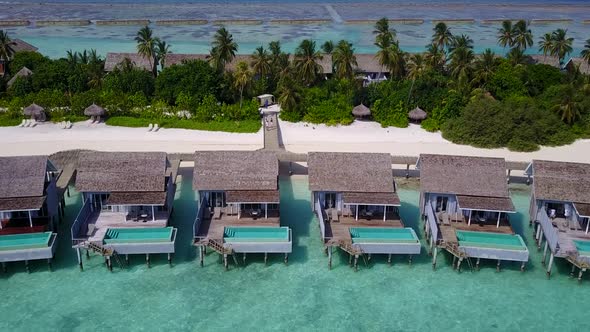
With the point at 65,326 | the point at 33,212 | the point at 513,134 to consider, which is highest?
the point at 513,134

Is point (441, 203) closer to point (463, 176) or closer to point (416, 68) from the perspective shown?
point (463, 176)

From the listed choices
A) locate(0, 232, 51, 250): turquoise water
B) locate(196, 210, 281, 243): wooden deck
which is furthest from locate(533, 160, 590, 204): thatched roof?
locate(0, 232, 51, 250): turquoise water

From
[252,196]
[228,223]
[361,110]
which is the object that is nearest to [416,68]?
[361,110]

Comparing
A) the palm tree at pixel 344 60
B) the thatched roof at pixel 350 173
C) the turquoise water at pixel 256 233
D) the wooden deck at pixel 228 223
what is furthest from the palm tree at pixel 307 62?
the turquoise water at pixel 256 233

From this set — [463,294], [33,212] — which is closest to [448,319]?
[463,294]

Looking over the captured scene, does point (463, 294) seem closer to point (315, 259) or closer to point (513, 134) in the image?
point (315, 259)

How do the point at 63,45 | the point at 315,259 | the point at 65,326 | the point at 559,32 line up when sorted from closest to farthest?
the point at 65,326 → the point at 315,259 → the point at 559,32 → the point at 63,45
